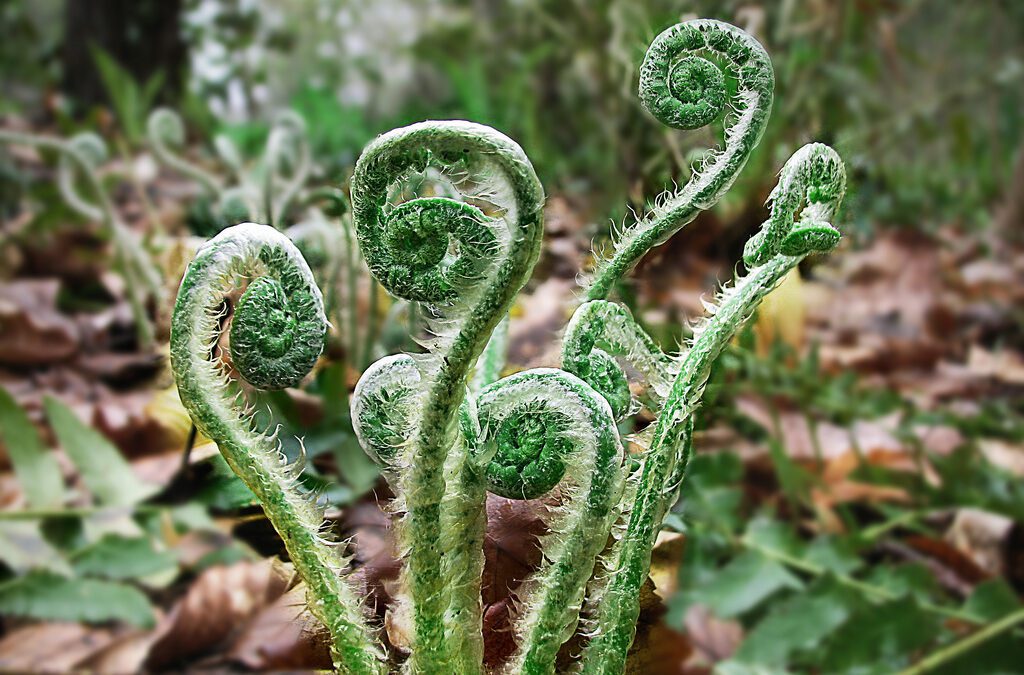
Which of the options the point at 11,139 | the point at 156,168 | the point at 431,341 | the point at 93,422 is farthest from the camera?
the point at 156,168

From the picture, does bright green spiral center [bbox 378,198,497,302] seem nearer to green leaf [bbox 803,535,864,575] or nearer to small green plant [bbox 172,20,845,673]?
small green plant [bbox 172,20,845,673]

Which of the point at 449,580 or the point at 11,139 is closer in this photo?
the point at 449,580

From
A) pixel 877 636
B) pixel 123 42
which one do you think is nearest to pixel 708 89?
pixel 877 636

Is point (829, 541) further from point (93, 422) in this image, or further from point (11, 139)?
point (11, 139)

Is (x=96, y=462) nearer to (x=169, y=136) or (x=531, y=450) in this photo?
(x=169, y=136)

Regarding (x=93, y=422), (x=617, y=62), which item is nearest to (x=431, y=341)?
(x=93, y=422)

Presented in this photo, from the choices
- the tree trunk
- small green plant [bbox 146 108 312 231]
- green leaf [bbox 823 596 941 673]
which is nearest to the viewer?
green leaf [bbox 823 596 941 673]

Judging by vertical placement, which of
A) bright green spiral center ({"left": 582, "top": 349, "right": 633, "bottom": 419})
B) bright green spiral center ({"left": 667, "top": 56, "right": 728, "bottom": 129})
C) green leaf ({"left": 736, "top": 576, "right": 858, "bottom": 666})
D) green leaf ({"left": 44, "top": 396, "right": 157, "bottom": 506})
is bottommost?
green leaf ({"left": 44, "top": 396, "right": 157, "bottom": 506})

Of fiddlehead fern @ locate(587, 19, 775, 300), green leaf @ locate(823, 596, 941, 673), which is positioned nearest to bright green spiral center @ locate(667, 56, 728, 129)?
fiddlehead fern @ locate(587, 19, 775, 300)
